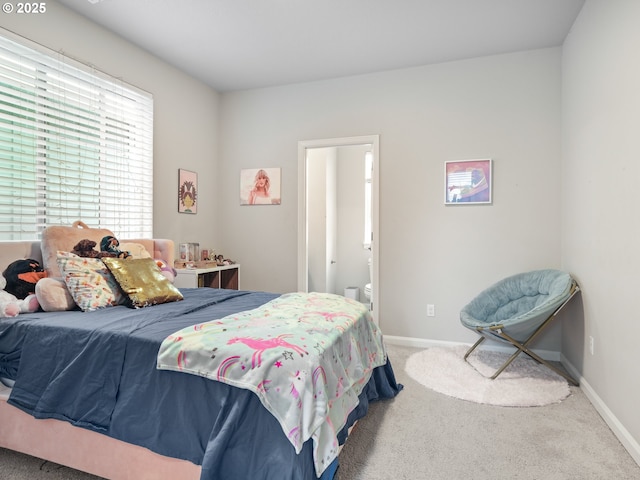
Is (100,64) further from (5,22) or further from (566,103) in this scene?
(566,103)

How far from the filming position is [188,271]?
3.49 metres

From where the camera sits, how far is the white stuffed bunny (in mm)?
1943

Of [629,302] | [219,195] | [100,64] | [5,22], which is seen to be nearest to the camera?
[629,302]

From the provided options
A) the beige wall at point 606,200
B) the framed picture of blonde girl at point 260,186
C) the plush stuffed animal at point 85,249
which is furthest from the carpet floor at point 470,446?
the framed picture of blonde girl at point 260,186

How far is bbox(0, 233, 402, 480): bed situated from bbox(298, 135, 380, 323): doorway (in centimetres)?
222

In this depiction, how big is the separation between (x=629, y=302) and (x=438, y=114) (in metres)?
2.37

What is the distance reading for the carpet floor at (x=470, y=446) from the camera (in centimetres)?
178

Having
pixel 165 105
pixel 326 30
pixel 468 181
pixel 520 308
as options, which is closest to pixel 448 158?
pixel 468 181

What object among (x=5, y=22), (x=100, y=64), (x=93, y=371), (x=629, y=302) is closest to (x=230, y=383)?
(x=93, y=371)

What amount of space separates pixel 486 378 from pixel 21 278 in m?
3.21

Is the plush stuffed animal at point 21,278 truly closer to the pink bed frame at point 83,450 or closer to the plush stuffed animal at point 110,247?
the plush stuffed animal at point 110,247

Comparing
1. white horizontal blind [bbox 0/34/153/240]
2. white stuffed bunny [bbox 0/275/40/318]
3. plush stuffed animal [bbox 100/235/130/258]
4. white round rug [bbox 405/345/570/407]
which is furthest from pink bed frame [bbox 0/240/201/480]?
white round rug [bbox 405/345/570/407]

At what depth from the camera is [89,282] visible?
7.07ft

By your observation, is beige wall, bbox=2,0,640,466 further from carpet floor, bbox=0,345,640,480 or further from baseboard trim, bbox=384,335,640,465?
carpet floor, bbox=0,345,640,480
